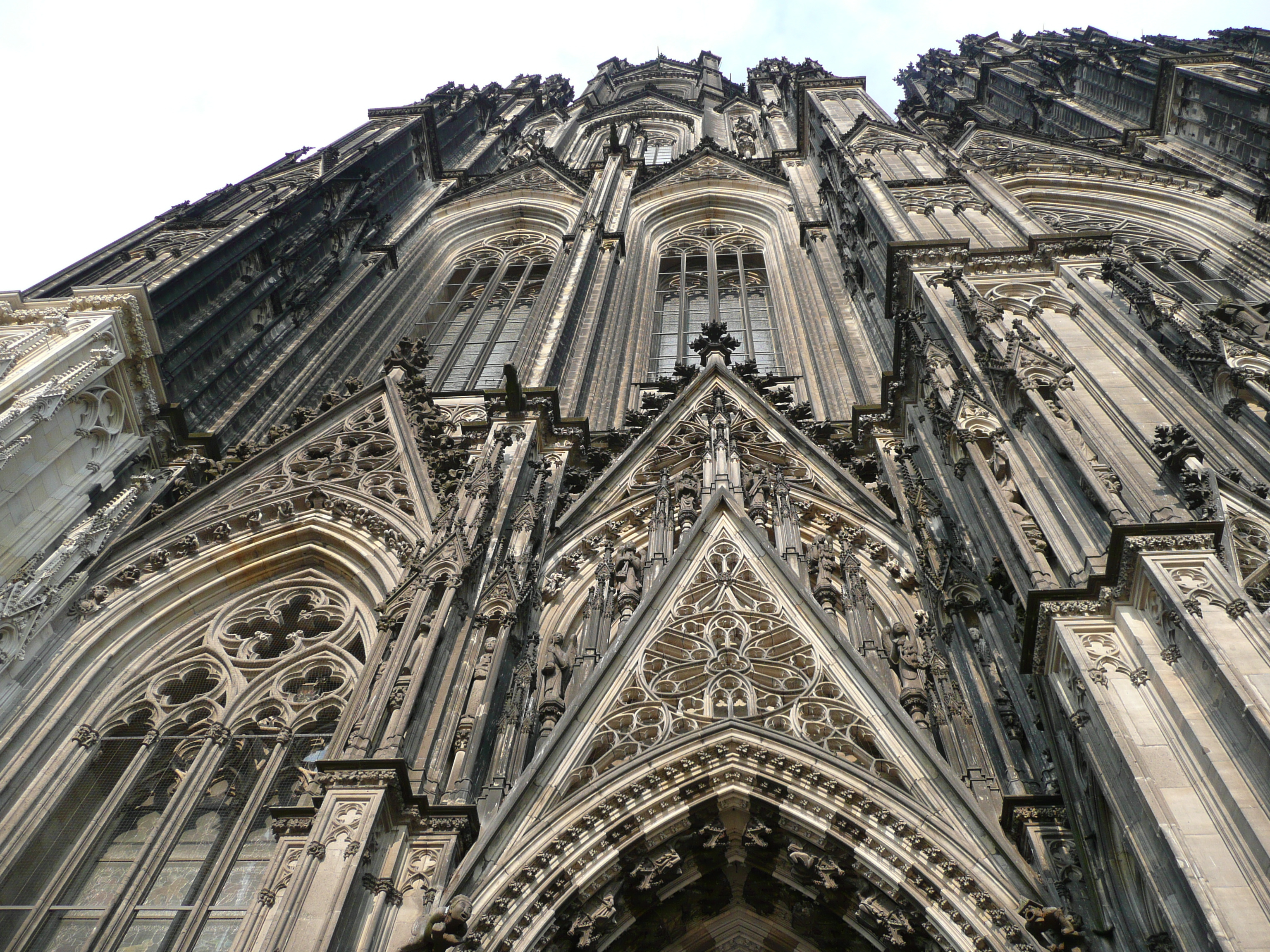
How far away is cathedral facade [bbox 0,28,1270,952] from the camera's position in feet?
20.7

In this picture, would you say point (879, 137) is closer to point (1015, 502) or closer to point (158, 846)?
point (1015, 502)

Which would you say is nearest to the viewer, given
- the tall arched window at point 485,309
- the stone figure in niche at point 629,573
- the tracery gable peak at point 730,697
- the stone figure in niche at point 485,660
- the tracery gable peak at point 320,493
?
the tracery gable peak at point 730,697

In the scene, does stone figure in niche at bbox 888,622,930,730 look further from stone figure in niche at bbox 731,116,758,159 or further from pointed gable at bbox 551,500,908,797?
stone figure in niche at bbox 731,116,758,159

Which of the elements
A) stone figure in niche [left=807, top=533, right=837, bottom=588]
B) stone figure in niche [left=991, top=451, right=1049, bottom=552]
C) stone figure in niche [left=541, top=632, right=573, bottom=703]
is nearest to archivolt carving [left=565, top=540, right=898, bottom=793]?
stone figure in niche [left=541, top=632, right=573, bottom=703]

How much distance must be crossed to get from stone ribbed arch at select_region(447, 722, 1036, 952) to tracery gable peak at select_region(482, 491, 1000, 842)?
0.29ft

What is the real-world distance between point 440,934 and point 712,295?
55.7 ft

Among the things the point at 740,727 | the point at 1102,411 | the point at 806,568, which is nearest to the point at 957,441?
the point at 1102,411

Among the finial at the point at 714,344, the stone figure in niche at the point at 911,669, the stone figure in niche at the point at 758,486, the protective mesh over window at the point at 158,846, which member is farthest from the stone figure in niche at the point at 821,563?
the finial at the point at 714,344

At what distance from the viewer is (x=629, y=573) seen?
10.6 m

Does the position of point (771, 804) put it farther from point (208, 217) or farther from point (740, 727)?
point (208, 217)

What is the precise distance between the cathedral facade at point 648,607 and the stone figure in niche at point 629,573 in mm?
55

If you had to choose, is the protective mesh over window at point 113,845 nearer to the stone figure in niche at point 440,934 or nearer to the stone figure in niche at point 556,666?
the stone figure in niche at point 556,666

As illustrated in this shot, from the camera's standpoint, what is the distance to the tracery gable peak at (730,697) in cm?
726

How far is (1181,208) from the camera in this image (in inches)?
840
